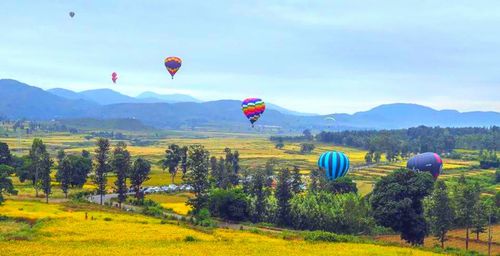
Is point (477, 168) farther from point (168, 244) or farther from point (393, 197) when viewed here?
point (168, 244)

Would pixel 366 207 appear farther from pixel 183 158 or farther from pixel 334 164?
pixel 183 158

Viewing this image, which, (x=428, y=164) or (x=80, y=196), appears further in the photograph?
(x=428, y=164)

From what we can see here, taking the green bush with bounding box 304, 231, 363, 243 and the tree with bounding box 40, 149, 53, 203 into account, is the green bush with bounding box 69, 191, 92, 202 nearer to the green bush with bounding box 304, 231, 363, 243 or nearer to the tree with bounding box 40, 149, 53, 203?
the tree with bounding box 40, 149, 53, 203

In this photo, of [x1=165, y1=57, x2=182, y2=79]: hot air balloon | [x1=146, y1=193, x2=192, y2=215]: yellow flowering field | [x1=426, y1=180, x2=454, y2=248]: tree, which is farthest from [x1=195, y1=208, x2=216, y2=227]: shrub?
[x1=165, y1=57, x2=182, y2=79]: hot air balloon

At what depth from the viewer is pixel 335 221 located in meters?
75.1

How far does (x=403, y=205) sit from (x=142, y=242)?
3324 cm

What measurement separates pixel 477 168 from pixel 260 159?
75.6 m

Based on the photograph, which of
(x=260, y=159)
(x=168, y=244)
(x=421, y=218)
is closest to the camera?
(x=168, y=244)

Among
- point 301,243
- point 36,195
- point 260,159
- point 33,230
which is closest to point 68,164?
point 36,195

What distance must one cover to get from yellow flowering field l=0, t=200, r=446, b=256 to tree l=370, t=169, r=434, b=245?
1111cm

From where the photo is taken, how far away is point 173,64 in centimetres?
11662

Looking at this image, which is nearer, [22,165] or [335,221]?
[335,221]

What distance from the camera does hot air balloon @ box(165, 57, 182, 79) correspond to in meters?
116

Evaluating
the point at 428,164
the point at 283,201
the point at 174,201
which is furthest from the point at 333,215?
the point at 174,201
